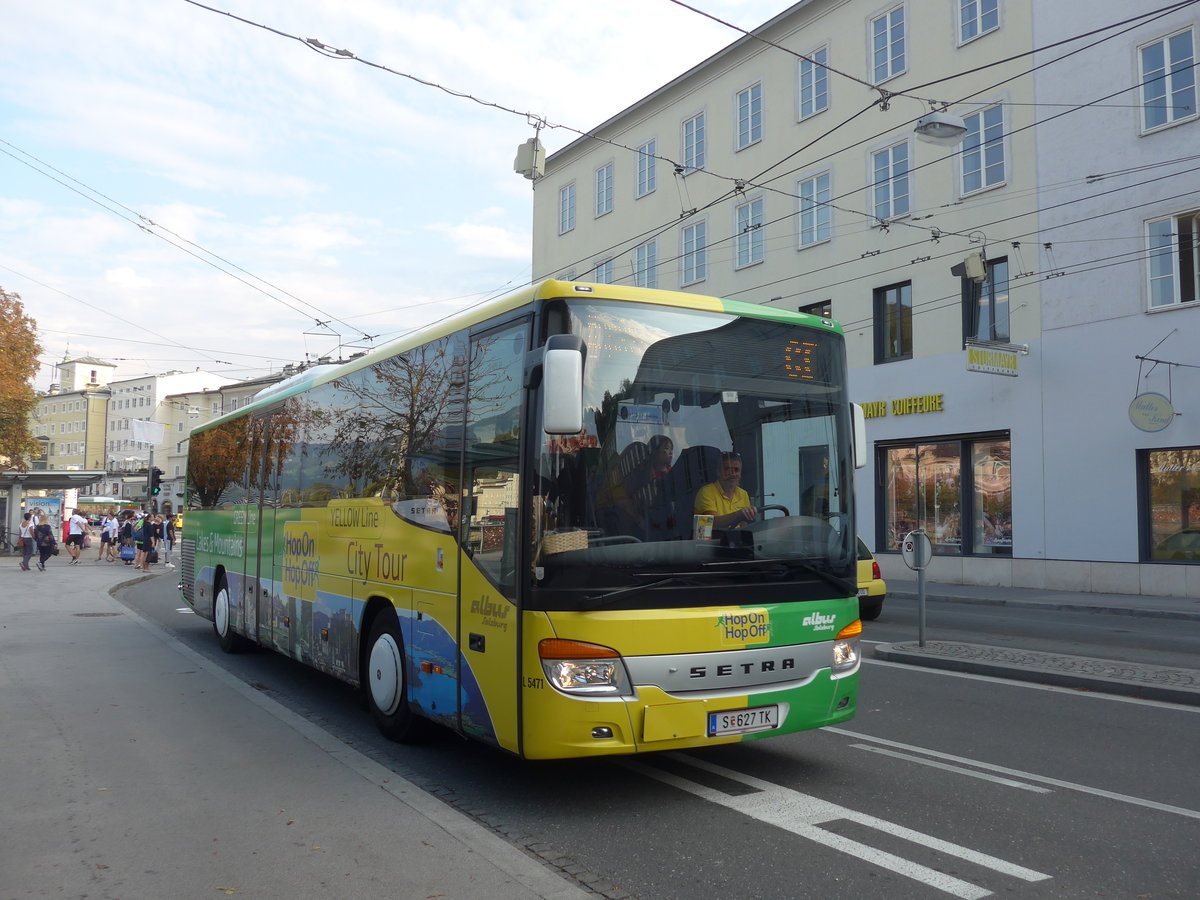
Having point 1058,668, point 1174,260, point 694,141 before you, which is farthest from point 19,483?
point 1058,668

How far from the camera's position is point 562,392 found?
5.10 m

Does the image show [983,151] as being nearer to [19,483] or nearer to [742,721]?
[742,721]

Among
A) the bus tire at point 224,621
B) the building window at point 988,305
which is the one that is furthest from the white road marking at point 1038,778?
the building window at point 988,305

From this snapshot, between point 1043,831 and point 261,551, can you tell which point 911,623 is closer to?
point 261,551

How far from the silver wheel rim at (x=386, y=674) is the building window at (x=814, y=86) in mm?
23990

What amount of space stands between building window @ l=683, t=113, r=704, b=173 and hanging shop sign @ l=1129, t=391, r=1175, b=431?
16010mm

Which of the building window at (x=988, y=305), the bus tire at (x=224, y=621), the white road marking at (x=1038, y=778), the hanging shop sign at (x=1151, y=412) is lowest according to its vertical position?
the white road marking at (x=1038, y=778)

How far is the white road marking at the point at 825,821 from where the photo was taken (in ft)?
14.7

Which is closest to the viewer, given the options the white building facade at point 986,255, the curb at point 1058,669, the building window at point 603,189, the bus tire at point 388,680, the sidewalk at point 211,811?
the sidewalk at point 211,811

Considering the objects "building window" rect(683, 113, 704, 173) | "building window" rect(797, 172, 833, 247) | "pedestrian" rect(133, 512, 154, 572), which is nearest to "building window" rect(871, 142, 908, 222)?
"building window" rect(797, 172, 833, 247)

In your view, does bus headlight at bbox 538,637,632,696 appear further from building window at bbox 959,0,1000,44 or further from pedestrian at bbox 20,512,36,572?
pedestrian at bbox 20,512,36,572

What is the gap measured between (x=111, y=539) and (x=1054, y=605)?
30.2m

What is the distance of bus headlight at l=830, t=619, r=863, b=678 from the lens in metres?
6.08

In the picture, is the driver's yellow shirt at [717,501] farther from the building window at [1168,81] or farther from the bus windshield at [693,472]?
the building window at [1168,81]
